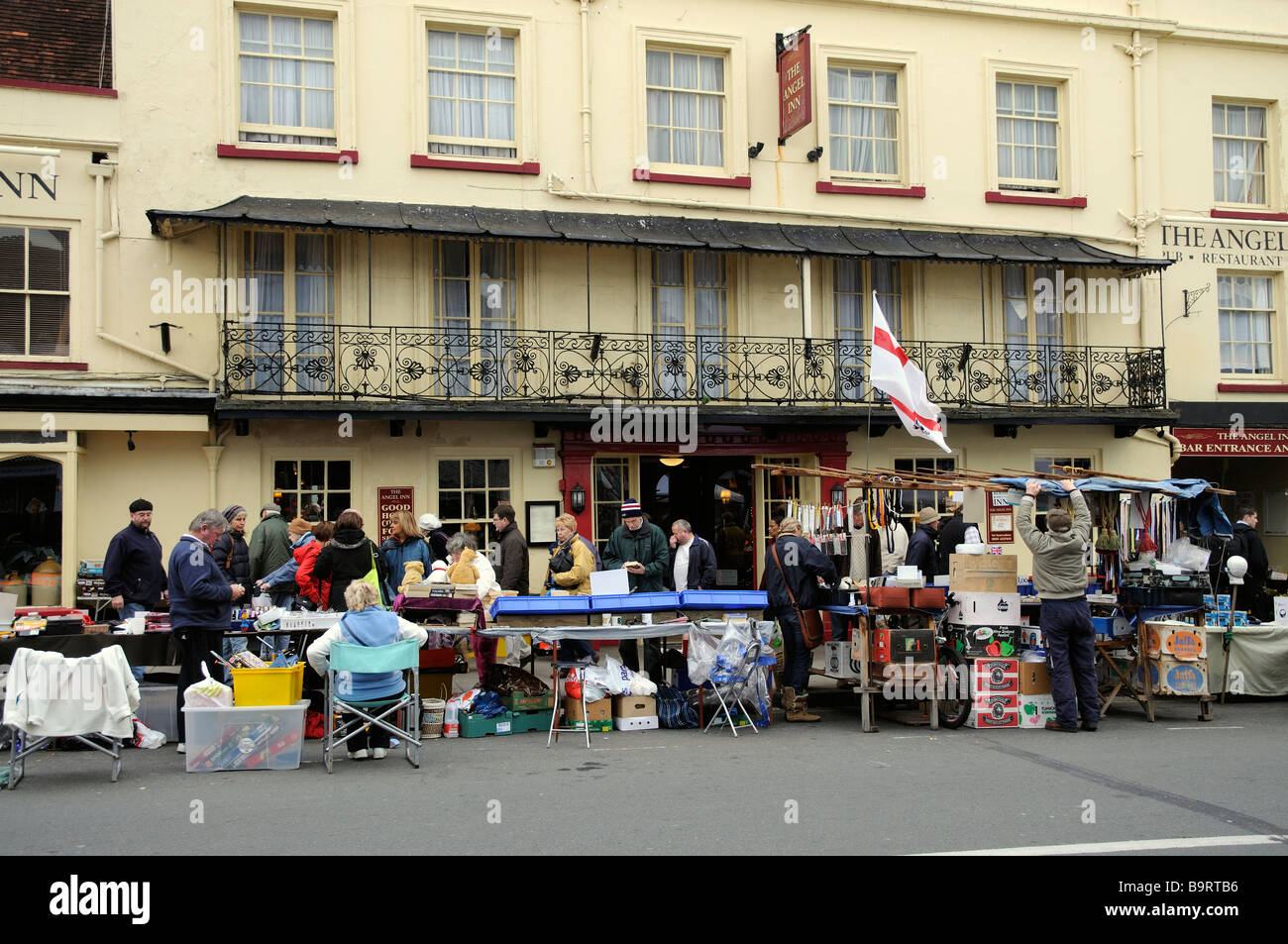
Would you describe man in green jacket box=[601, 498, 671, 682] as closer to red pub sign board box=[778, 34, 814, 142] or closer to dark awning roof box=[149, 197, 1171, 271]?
dark awning roof box=[149, 197, 1171, 271]

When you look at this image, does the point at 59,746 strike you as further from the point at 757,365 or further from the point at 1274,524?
the point at 1274,524

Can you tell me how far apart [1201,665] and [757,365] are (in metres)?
8.01

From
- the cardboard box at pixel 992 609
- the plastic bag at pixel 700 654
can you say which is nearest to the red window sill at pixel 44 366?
the plastic bag at pixel 700 654

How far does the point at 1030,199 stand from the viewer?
61.3ft

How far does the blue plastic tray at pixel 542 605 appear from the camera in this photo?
10.2 metres

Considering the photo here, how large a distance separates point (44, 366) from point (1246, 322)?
1832 cm

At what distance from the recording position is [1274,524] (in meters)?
20.5

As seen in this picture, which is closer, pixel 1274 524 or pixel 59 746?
pixel 59 746

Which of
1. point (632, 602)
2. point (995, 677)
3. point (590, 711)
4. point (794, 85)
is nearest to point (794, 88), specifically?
point (794, 85)

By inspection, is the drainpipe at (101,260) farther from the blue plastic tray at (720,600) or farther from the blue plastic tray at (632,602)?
the blue plastic tray at (720,600)

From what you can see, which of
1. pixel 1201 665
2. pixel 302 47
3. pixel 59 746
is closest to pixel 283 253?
pixel 302 47

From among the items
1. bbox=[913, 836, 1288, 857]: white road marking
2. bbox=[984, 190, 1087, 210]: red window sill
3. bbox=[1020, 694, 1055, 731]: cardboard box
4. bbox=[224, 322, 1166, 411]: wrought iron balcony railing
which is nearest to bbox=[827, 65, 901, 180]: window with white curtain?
bbox=[984, 190, 1087, 210]: red window sill

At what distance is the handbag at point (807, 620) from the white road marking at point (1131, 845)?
4.38 m

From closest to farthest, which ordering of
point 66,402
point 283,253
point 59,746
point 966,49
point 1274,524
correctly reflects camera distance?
point 59,746 → point 66,402 → point 283,253 → point 966,49 → point 1274,524
